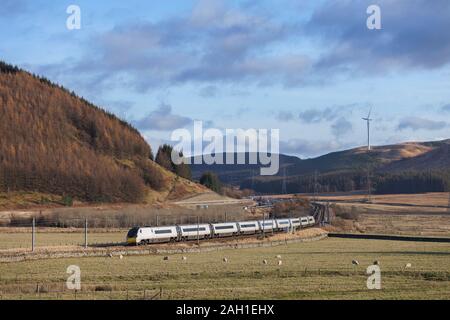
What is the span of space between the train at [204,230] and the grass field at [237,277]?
11781 mm

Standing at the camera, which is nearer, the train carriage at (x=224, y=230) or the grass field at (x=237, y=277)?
the grass field at (x=237, y=277)

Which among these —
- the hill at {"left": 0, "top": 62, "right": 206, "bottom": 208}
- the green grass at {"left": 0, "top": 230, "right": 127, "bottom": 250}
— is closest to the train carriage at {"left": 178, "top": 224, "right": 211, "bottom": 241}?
the green grass at {"left": 0, "top": 230, "right": 127, "bottom": 250}

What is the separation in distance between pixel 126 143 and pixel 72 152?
24881 millimetres

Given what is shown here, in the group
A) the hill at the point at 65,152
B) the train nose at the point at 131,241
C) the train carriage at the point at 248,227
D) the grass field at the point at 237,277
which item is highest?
the hill at the point at 65,152

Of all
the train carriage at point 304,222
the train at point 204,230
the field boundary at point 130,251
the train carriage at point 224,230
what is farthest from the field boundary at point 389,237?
the train carriage at point 304,222

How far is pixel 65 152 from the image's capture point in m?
169

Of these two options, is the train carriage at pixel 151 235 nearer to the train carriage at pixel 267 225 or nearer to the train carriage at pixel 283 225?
the train carriage at pixel 267 225

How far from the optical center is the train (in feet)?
225

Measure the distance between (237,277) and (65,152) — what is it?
135171mm

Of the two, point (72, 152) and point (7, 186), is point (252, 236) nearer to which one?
point (7, 186)

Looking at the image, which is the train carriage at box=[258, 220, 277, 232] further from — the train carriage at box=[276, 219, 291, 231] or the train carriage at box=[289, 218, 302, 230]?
the train carriage at box=[289, 218, 302, 230]

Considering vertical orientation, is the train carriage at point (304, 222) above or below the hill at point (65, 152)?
below

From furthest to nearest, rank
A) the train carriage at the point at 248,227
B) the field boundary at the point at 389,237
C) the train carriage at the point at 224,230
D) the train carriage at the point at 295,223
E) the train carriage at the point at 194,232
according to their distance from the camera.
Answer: the train carriage at the point at 295,223 → the train carriage at the point at 248,227 → the train carriage at the point at 224,230 → the field boundary at the point at 389,237 → the train carriage at the point at 194,232

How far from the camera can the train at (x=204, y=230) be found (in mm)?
68438
